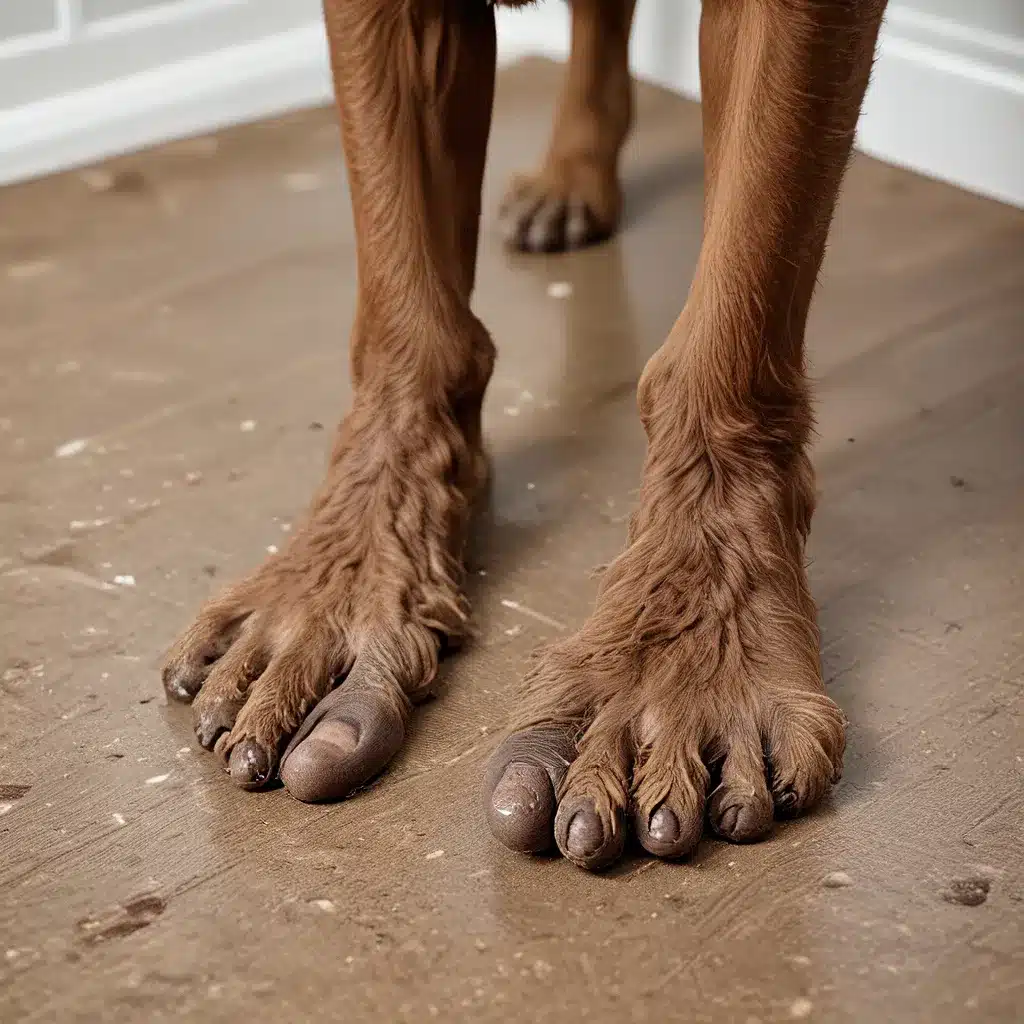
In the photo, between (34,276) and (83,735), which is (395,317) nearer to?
(83,735)

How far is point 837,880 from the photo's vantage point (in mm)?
1168

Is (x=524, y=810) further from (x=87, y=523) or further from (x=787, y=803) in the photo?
(x=87, y=523)

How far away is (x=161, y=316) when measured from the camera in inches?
83.7

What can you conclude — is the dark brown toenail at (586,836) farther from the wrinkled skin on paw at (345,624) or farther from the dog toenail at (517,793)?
the wrinkled skin on paw at (345,624)

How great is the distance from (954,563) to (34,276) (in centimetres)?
134

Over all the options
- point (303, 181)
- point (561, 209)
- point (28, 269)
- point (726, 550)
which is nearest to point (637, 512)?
point (726, 550)

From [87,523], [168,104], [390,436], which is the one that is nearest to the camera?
[390,436]

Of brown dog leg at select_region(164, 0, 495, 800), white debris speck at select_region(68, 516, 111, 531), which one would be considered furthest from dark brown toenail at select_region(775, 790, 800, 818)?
white debris speck at select_region(68, 516, 111, 531)

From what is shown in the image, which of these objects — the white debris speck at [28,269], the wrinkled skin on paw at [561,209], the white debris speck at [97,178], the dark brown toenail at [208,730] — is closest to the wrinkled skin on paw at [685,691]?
the dark brown toenail at [208,730]

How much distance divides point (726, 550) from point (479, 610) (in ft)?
1.00

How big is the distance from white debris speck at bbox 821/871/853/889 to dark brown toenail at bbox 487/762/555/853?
21 centimetres

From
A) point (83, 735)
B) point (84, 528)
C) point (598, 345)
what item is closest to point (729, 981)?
point (83, 735)

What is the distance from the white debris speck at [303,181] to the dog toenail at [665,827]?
1.60 m

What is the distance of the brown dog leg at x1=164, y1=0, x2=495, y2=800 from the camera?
1342mm
